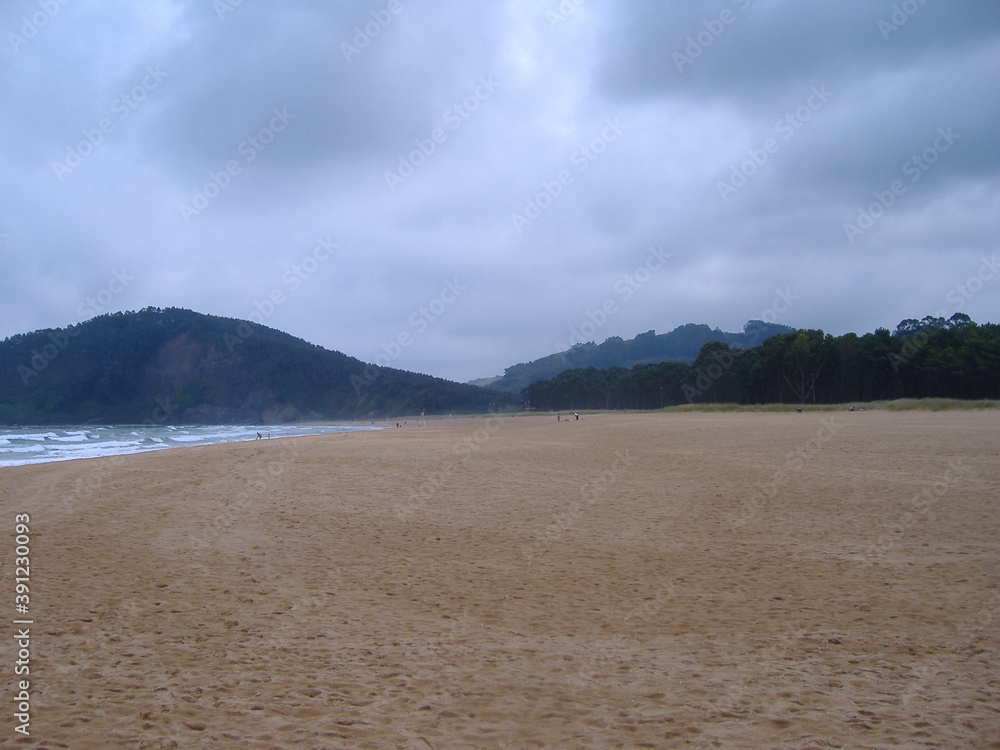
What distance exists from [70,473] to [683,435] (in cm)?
2283

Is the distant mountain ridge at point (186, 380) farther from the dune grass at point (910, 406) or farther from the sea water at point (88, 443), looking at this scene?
the dune grass at point (910, 406)

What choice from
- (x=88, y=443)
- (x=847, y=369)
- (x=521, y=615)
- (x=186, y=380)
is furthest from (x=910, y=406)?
(x=186, y=380)

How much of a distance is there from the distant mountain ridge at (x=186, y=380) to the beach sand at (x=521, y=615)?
124 m

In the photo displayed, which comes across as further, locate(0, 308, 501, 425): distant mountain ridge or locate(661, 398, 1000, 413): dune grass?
locate(0, 308, 501, 425): distant mountain ridge

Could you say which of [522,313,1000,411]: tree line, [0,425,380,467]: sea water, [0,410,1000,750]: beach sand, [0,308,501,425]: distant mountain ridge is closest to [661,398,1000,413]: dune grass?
[522,313,1000,411]: tree line

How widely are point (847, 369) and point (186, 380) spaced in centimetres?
14521

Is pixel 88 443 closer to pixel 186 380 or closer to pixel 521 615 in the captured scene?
pixel 521 615

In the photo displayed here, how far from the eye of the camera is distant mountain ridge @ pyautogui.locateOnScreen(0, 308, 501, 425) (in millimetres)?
129750

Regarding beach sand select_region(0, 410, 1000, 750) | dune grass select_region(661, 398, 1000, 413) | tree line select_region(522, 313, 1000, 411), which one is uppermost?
tree line select_region(522, 313, 1000, 411)

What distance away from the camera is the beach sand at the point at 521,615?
4.25 metres

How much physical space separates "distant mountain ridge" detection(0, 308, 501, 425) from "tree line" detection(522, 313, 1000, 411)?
6595 cm

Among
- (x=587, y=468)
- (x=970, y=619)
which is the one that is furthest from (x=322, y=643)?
(x=587, y=468)

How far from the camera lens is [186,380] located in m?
149

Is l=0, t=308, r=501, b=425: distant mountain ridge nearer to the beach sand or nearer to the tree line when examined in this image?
the tree line
